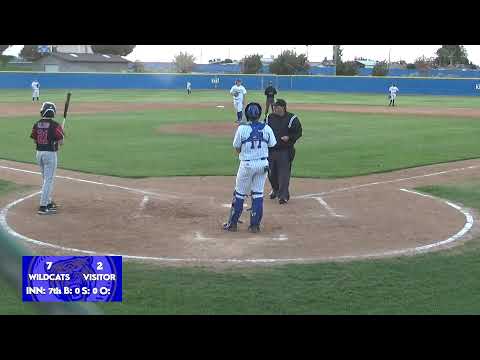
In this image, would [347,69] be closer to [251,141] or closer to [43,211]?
[43,211]

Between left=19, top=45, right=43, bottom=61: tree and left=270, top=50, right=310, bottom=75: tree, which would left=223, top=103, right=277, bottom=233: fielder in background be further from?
left=19, top=45, right=43, bottom=61: tree

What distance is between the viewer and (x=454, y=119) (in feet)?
104

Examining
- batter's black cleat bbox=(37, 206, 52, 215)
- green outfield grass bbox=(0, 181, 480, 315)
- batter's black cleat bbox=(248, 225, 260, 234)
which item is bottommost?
green outfield grass bbox=(0, 181, 480, 315)

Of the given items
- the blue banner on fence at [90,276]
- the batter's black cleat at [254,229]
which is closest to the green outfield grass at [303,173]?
the blue banner on fence at [90,276]

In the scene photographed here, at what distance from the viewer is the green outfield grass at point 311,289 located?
20.0 feet

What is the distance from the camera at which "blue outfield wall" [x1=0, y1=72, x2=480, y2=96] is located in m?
58.7

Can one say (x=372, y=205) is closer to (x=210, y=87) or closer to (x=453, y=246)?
(x=453, y=246)

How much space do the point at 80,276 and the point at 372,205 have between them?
7.21m

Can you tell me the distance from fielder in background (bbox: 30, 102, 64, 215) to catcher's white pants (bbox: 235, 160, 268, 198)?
3339mm

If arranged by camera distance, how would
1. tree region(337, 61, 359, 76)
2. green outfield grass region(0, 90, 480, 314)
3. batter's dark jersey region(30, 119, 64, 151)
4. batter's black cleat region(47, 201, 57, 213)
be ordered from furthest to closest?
tree region(337, 61, 359, 76) → batter's black cleat region(47, 201, 57, 213) → batter's dark jersey region(30, 119, 64, 151) → green outfield grass region(0, 90, 480, 314)

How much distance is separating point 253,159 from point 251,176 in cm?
28

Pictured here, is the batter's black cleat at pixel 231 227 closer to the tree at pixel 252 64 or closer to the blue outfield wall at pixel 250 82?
the blue outfield wall at pixel 250 82

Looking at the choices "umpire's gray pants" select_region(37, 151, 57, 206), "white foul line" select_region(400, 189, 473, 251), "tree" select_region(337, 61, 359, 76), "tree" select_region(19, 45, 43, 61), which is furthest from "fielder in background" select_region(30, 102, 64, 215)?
"tree" select_region(19, 45, 43, 61)

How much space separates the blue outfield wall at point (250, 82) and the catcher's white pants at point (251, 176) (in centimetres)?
5354
